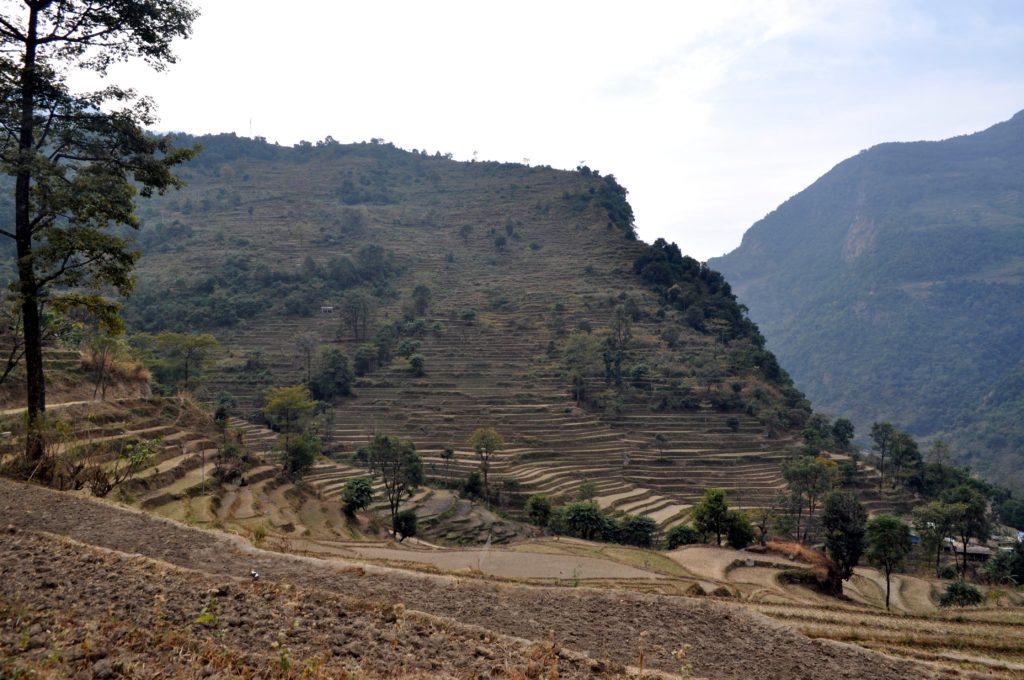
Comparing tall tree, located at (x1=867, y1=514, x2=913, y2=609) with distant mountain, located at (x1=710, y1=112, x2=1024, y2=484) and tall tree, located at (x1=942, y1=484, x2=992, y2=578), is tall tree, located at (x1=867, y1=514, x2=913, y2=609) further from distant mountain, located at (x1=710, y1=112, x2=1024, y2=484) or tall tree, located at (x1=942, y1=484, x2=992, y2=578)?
distant mountain, located at (x1=710, y1=112, x2=1024, y2=484)

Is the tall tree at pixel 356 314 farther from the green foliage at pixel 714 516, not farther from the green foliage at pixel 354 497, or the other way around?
the green foliage at pixel 714 516

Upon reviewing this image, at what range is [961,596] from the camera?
1652 cm

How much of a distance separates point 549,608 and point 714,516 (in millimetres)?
17478

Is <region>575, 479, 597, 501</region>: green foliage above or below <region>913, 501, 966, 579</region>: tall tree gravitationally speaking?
above

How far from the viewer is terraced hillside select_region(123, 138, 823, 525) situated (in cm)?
3309

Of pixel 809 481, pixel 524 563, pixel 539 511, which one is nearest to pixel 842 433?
pixel 809 481

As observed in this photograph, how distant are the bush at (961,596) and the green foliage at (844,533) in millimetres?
2678

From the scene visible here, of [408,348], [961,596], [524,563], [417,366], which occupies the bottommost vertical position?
[961,596]

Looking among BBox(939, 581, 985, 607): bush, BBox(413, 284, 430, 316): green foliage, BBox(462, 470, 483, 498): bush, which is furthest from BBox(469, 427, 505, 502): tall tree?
BBox(413, 284, 430, 316): green foliage

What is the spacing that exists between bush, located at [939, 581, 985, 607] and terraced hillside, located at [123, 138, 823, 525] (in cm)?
1080

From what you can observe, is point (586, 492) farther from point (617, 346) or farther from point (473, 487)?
point (617, 346)

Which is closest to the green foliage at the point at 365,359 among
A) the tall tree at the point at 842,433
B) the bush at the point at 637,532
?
the bush at the point at 637,532

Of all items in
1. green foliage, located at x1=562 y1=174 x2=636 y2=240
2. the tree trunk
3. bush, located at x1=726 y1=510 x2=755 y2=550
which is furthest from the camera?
green foliage, located at x1=562 y1=174 x2=636 y2=240

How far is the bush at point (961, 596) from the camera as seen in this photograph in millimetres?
16391
